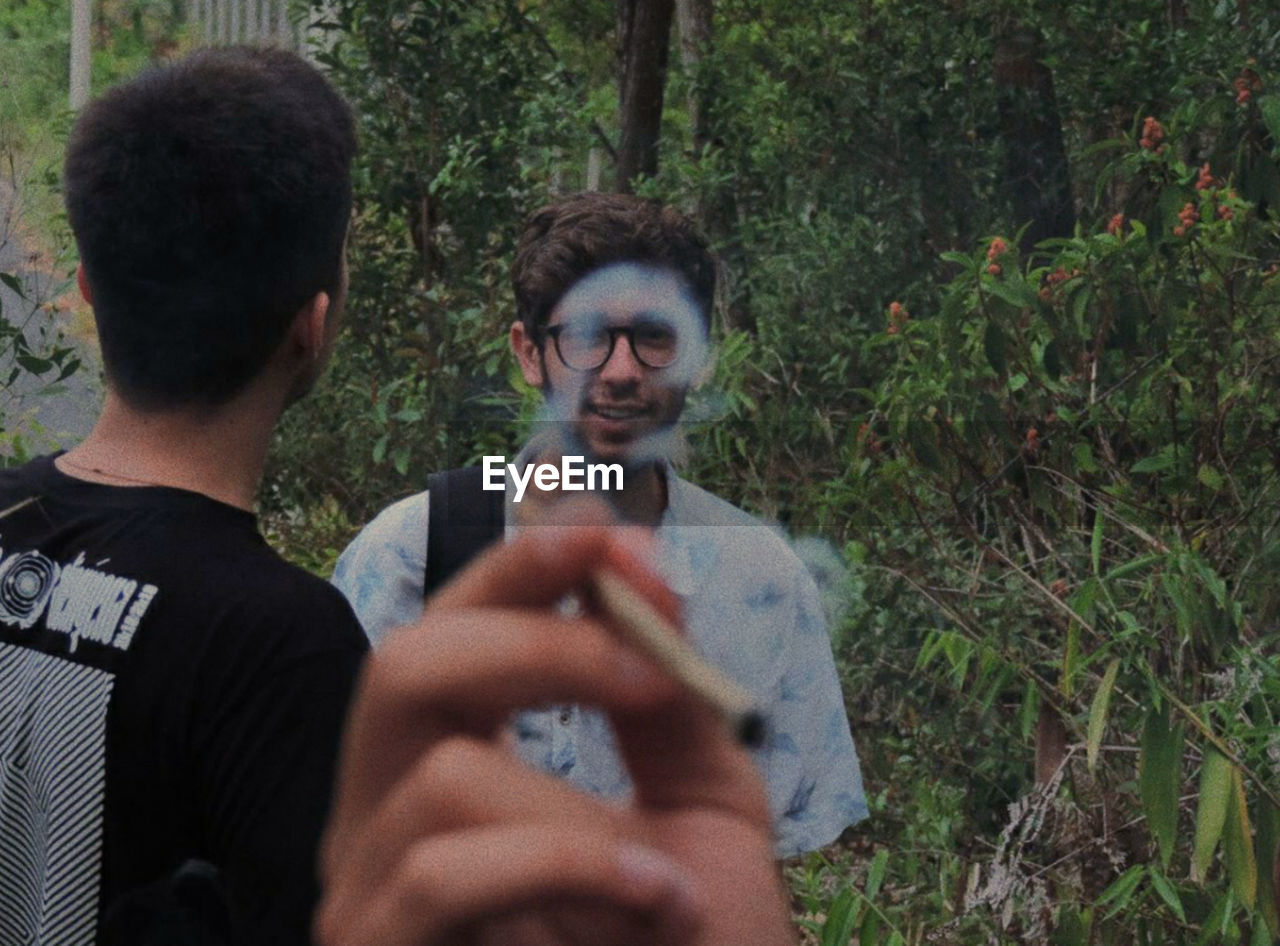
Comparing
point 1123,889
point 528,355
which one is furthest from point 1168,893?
point 528,355

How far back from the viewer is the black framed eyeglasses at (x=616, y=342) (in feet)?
3.75

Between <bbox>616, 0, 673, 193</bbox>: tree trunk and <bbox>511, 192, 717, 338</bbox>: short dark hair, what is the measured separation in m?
1.81

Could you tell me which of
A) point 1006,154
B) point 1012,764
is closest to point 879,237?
point 1006,154

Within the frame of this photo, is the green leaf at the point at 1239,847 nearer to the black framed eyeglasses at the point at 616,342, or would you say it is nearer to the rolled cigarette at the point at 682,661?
the black framed eyeglasses at the point at 616,342

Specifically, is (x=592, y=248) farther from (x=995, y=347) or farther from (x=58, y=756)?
(x=995, y=347)

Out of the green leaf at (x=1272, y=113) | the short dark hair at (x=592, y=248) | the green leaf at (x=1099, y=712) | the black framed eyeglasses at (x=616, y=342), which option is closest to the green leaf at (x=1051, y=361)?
the green leaf at (x=1272, y=113)

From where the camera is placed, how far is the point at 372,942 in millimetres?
239

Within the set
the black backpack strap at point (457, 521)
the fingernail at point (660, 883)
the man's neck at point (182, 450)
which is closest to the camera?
the fingernail at point (660, 883)

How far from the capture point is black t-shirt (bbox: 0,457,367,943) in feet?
2.58

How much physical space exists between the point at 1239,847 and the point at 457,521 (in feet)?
3.57

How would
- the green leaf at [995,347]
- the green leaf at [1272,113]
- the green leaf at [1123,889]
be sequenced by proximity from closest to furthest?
the green leaf at [1123,889] → the green leaf at [1272,113] → the green leaf at [995,347]

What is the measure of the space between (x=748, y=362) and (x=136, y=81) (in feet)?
6.12

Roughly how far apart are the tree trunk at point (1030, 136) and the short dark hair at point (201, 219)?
1.96m

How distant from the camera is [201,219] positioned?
2.79 ft
